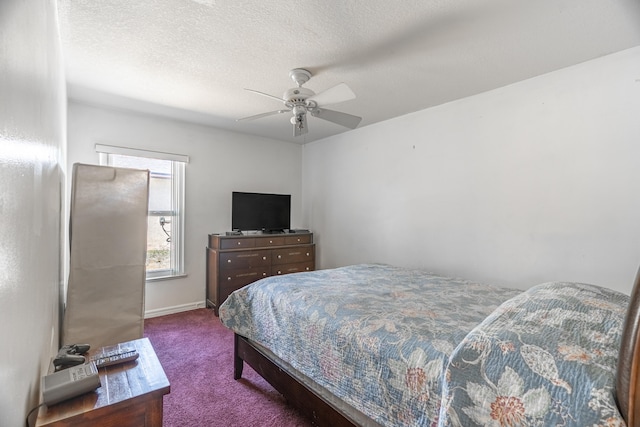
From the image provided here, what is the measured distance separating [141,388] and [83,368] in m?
0.24

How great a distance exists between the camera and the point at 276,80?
2.75m

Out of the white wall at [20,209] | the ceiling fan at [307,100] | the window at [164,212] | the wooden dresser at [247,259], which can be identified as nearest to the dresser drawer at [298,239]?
the wooden dresser at [247,259]

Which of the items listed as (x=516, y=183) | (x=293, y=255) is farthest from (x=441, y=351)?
(x=293, y=255)

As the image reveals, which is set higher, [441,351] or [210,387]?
[441,351]

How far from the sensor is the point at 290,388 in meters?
1.87

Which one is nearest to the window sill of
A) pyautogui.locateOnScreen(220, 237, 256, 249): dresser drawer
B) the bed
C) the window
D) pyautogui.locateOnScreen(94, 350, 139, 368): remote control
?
the window

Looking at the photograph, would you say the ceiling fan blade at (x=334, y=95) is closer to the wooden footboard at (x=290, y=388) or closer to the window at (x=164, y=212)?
the wooden footboard at (x=290, y=388)

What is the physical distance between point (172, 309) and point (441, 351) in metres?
3.70

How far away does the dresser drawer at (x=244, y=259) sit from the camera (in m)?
3.91

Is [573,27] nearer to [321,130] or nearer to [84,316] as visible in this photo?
[321,130]

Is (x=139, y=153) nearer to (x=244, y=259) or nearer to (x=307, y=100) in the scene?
(x=244, y=259)

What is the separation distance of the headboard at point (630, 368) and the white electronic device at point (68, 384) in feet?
5.31

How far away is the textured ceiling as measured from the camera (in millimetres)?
1825

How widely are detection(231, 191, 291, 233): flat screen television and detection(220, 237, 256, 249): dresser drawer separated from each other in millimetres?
294
